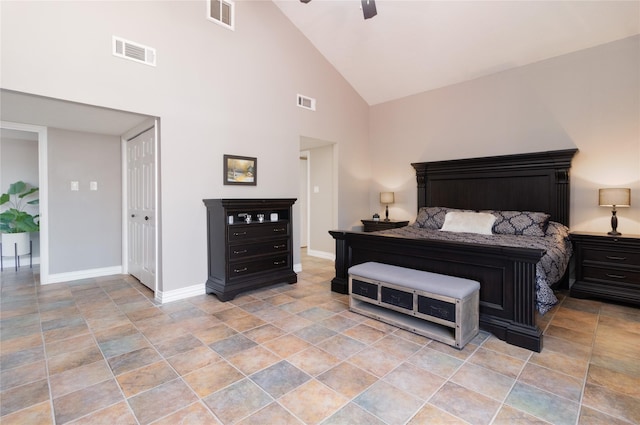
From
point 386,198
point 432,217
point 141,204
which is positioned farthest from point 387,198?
point 141,204

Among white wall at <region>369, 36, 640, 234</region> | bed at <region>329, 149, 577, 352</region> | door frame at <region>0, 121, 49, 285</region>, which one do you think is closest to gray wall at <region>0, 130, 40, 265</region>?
door frame at <region>0, 121, 49, 285</region>

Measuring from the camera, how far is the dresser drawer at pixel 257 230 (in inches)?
139

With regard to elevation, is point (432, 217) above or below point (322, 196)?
below

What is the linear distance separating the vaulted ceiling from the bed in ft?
4.33

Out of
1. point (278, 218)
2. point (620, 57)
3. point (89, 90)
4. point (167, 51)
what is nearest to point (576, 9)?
point (620, 57)

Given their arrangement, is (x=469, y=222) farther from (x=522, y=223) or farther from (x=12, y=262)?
(x=12, y=262)

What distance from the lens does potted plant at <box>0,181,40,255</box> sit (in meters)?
4.67

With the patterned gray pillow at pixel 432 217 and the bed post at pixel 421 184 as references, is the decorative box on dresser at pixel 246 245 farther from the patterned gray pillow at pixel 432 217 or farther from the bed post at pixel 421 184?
the bed post at pixel 421 184

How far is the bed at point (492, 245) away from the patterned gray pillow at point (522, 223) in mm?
180

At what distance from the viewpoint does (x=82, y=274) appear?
4355mm

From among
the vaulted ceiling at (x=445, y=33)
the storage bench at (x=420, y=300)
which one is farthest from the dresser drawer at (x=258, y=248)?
the vaulted ceiling at (x=445, y=33)

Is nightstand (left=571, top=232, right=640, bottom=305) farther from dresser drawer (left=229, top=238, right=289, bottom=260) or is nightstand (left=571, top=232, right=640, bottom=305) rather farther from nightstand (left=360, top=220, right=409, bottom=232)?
dresser drawer (left=229, top=238, right=289, bottom=260)

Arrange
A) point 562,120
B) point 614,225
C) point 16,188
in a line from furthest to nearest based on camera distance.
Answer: point 16,188, point 562,120, point 614,225

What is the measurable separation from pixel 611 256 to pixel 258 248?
3943mm
